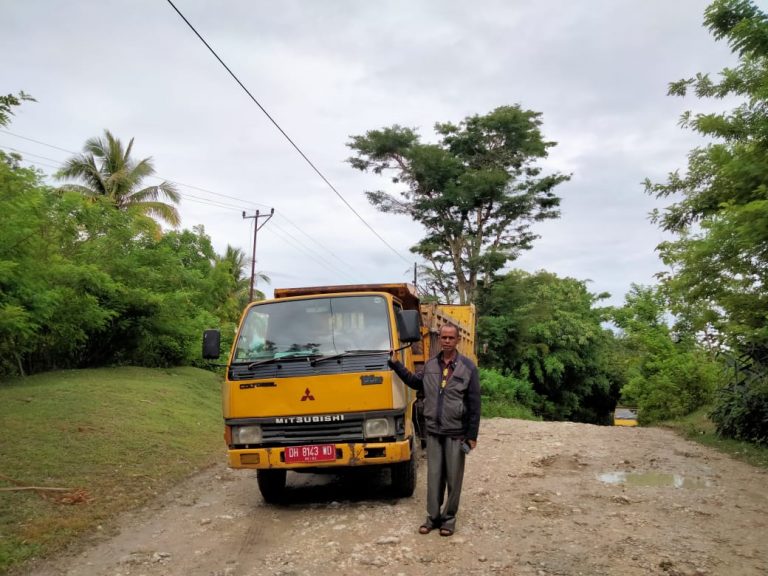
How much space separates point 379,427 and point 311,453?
706mm

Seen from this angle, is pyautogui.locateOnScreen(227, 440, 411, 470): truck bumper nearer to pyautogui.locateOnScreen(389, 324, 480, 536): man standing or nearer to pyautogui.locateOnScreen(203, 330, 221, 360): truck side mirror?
pyautogui.locateOnScreen(389, 324, 480, 536): man standing

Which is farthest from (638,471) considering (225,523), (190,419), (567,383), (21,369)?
(567,383)

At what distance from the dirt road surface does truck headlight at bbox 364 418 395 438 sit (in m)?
0.80

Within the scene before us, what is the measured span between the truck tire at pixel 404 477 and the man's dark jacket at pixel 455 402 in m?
1.08

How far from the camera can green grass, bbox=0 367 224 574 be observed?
5.94 m

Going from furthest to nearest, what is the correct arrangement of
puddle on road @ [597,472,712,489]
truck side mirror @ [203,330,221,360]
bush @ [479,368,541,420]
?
1. bush @ [479,368,541,420]
2. puddle on road @ [597,472,712,489]
3. truck side mirror @ [203,330,221,360]

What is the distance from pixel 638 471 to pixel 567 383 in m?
29.6

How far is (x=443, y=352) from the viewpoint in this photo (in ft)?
18.2

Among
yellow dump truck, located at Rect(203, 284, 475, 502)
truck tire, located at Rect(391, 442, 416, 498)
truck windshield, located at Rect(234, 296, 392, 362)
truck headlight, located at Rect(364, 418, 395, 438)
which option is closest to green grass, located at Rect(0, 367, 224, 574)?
yellow dump truck, located at Rect(203, 284, 475, 502)

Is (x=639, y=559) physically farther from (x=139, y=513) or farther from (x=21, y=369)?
(x=21, y=369)

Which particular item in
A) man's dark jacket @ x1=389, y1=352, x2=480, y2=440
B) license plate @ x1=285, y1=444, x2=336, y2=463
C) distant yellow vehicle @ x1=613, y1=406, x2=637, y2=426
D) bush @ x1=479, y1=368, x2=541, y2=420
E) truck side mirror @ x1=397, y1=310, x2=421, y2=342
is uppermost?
truck side mirror @ x1=397, y1=310, x2=421, y2=342

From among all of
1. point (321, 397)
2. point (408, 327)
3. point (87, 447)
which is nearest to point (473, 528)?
point (321, 397)

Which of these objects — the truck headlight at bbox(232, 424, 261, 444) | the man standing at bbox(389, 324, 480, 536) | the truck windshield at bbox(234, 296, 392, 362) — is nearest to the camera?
the man standing at bbox(389, 324, 480, 536)

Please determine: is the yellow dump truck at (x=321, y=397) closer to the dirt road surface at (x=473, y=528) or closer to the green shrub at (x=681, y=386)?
the dirt road surface at (x=473, y=528)
